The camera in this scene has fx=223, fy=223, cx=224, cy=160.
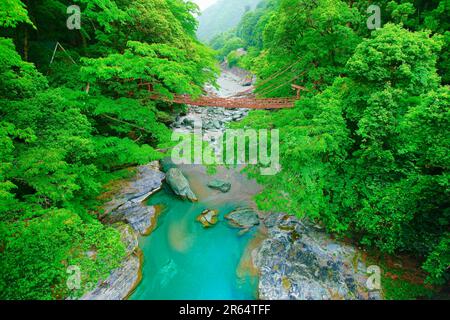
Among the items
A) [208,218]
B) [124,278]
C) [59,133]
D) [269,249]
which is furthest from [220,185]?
[59,133]

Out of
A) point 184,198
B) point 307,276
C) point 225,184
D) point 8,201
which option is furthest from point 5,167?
point 225,184

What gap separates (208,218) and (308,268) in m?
3.28

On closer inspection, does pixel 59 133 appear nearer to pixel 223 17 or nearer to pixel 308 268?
pixel 308 268

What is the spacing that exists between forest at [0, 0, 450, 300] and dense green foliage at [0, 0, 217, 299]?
3 centimetres

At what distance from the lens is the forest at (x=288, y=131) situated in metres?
3.67

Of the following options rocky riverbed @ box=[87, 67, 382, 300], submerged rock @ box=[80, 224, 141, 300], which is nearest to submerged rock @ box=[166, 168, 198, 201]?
rocky riverbed @ box=[87, 67, 382, 300]

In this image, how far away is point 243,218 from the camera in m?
7.29

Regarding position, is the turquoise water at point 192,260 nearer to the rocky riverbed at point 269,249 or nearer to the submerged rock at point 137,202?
the rocky riverbed at point 269,249

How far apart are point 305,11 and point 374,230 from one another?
6.30 meters

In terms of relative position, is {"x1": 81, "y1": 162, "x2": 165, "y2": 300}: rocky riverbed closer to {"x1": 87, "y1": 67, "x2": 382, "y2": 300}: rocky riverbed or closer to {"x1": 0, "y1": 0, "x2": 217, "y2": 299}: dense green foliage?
{"x1": 87, "y1": 67, "x2": 382, "y2": 300}: rocky riverbed

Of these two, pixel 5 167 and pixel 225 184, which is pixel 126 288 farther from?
pixel 225 184

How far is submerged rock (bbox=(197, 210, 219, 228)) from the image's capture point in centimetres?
716

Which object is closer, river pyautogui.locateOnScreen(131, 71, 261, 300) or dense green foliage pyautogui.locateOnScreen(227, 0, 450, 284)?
dense green foliage pyautogui.locateOnScreen(227, 0, 450, 284)

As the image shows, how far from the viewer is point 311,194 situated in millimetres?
5125
